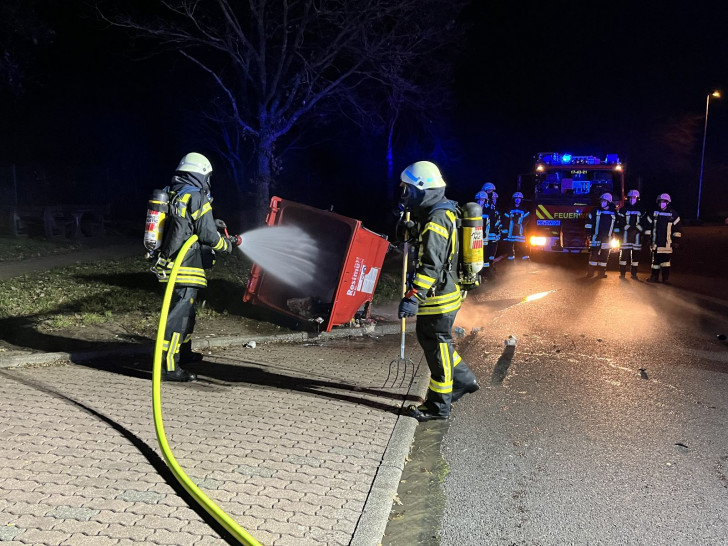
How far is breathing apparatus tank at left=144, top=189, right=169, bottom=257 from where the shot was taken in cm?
529

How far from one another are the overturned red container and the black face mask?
86.7 inches

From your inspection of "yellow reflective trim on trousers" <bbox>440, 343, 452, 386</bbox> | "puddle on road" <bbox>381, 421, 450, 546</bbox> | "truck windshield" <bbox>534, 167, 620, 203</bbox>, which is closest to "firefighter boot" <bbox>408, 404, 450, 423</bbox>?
"puddle on road" <bbox>381, 421, 450, 546</bbox>

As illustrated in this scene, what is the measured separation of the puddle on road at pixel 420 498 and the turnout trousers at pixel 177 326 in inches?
93.6

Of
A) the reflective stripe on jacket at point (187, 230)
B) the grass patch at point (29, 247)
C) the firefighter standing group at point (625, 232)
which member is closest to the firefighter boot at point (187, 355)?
the reflective stripe on jacket at point (187, 230)

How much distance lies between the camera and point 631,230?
1304 centimetres

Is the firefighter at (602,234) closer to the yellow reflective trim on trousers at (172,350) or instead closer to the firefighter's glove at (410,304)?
the firefighter's glove at (410,304)

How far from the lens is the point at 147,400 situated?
4832 millimetres

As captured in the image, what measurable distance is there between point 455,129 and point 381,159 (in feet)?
17.0

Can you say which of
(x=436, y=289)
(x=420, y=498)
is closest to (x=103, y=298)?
(x=436, y=289)

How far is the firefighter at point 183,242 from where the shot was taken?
5.27 metres

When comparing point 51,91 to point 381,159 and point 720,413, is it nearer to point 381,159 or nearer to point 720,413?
point 381,159

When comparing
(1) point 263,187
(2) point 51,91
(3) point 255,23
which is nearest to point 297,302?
(1) point 263,187

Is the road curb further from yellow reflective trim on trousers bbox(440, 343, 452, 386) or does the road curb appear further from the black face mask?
the black face mask

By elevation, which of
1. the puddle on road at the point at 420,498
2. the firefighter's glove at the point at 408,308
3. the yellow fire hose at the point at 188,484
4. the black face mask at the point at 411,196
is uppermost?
the black face mask at the point at 411,196
